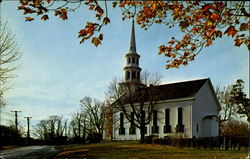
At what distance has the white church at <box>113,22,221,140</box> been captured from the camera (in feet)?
133

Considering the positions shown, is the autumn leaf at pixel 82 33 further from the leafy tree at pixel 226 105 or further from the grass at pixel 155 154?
the leafy tree at pixel 226 105

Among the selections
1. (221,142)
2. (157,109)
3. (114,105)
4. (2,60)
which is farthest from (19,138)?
(221,142)

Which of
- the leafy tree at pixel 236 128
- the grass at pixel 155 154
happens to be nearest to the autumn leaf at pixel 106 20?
the grass at pixel 155 154

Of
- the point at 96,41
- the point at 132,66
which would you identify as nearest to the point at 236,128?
the point at 132,66

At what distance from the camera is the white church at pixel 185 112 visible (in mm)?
40438

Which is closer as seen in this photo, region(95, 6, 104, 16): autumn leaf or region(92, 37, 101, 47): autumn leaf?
region(92, 37, 101, 47): autumn leaf

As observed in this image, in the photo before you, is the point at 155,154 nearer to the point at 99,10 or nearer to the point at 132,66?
the point at 99,10

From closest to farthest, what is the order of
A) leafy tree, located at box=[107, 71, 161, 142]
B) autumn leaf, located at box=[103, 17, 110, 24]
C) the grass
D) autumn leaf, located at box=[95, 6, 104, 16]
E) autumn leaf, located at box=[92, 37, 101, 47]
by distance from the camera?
autumn leaf, located at box=[92, 37, 101, 47], autumn leaf, located at box=[103, 17, 110, 24], autumn leaf, located at box=[95, 6, 104, 16], the grass, leafy tree, located at box=[107, 71, 161, 142]

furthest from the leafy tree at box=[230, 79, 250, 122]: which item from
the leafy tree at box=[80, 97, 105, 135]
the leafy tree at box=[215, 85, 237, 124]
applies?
the leafy tree at box=[80, 97, 105, 135]

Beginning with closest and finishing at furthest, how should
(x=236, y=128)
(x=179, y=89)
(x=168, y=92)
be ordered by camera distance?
1. (x=236, y=128)
2. (x=179, y=89)
3. (x=168, y=92)

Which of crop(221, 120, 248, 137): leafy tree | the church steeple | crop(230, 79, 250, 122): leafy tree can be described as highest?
the church steeple

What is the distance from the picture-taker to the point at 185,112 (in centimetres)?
4078

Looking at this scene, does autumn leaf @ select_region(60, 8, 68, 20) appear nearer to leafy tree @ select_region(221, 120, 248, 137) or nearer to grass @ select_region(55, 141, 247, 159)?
grass @ select_region(55, 141, 247, 159)

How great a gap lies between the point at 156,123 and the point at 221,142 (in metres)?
16.3
